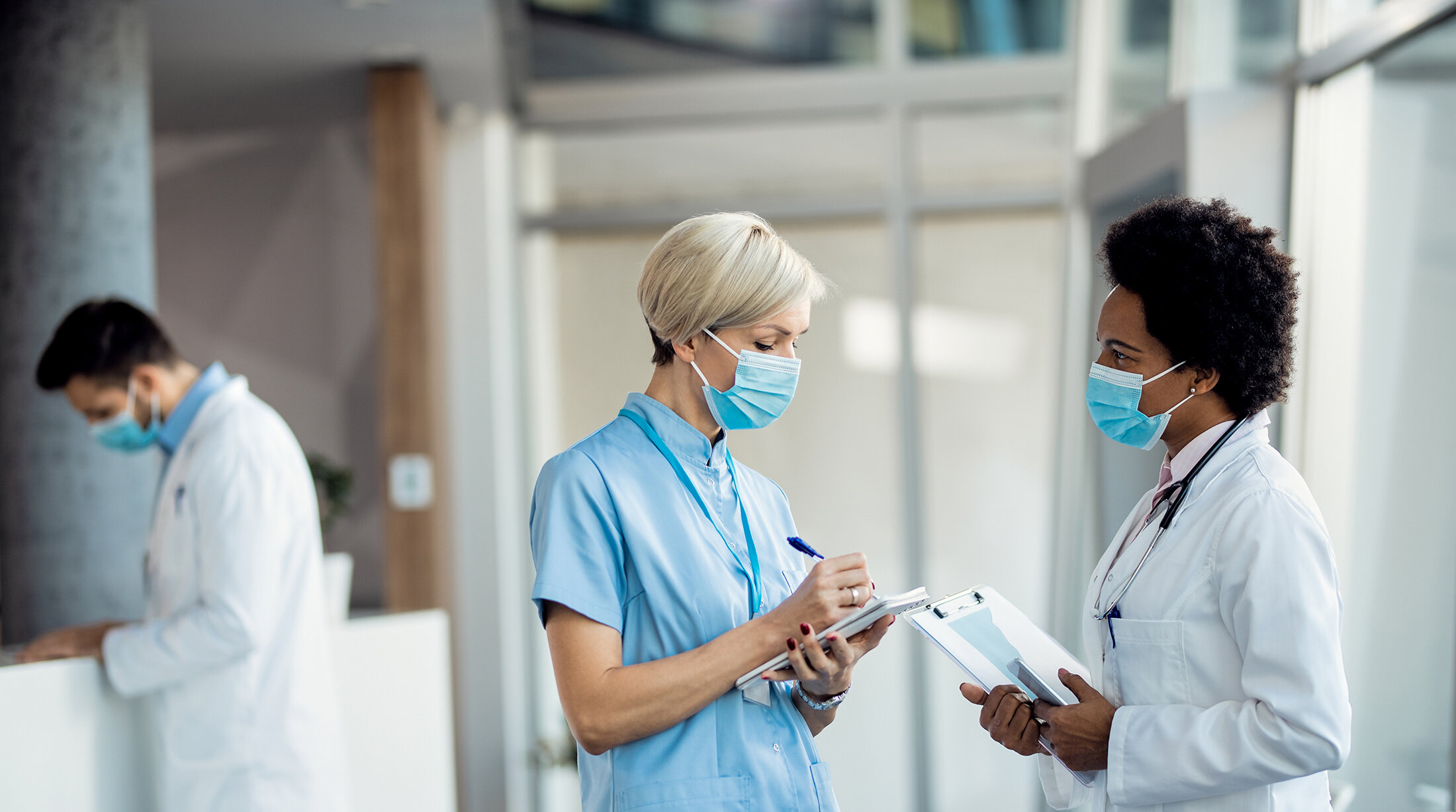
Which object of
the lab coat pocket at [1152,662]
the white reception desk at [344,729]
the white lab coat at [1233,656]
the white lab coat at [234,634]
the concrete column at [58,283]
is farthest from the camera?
the concrete column at [58,283]

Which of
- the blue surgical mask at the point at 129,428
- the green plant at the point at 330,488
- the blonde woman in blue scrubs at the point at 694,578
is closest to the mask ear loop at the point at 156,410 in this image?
the blue surgical mask at the point at 129,428

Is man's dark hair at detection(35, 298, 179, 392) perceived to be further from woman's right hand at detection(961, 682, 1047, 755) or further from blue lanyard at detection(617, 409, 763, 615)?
woman's right hand at detection(961, 682, 1047, 755)

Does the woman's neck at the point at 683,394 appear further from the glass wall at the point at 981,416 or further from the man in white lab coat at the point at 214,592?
the glass wall at the point at 981,416

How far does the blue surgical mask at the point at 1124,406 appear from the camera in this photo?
1.52 metres

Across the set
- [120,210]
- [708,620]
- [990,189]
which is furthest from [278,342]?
[708,620]

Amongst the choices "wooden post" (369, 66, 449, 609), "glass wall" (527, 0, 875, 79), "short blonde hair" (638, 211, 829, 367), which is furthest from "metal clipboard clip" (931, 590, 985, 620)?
"glass wall" (527, 0, 875, 79)

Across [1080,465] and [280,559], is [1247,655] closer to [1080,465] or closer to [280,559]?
[280,559]

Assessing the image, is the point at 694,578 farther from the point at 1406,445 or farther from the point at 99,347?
the point at 1406,445

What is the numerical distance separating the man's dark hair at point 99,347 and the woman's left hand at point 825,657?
66.8 inches

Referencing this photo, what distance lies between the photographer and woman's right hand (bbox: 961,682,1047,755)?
1.53 m

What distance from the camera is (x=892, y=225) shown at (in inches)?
184

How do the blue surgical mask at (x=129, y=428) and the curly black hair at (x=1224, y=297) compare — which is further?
the blue surgical mask at (x=129, y=428)

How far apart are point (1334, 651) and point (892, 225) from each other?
3534mm

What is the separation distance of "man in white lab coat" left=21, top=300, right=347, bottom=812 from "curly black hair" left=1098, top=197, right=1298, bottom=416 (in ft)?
5.68
